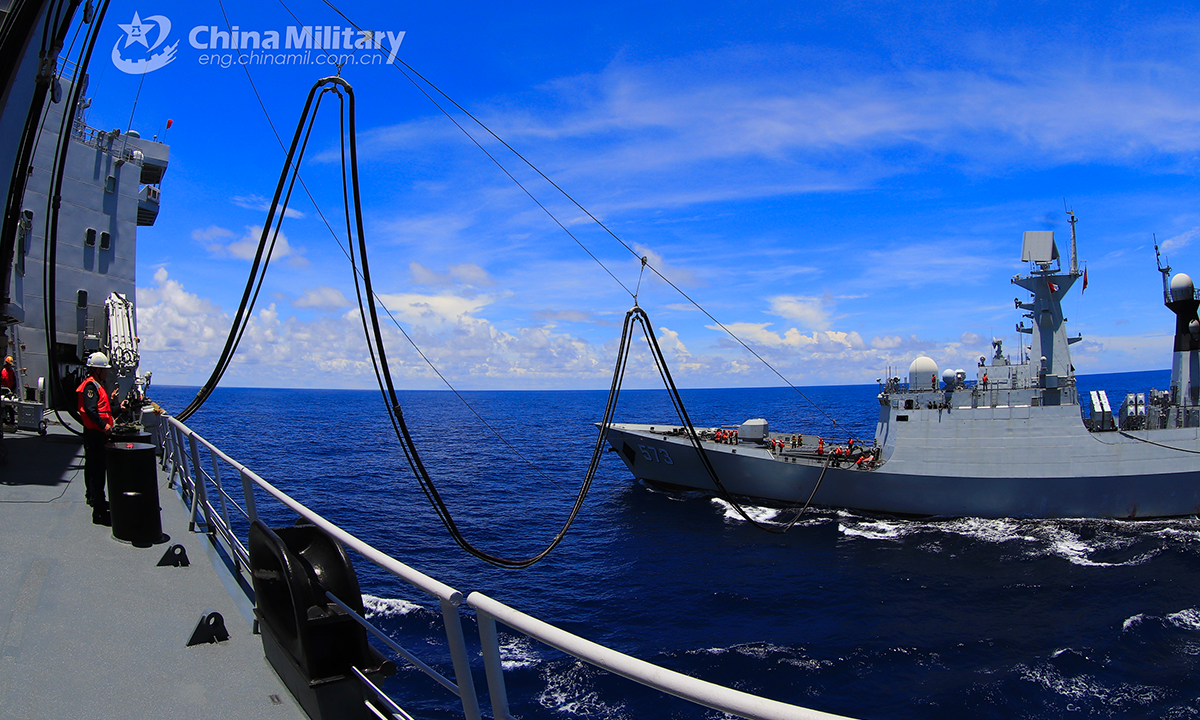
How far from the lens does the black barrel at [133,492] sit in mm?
5727

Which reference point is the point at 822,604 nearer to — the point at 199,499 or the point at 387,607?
the point at 387,607

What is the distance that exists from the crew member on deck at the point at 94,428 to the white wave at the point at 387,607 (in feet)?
30.4

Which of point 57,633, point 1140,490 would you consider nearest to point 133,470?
point 57,633

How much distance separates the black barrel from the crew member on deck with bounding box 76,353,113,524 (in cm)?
96

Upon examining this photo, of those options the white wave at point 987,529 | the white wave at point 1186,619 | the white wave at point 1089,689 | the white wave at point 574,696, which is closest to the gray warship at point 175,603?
the white wave at point 574,696

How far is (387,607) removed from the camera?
51.3 ft

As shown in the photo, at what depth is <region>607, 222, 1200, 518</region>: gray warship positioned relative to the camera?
23.5 m

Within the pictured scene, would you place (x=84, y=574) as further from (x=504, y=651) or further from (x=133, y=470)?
(x=504, y=651)

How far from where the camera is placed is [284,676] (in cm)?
358

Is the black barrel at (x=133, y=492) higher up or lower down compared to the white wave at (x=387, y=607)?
higher up

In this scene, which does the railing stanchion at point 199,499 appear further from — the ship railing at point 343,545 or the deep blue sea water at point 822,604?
the deep blue sea water at point 822,604

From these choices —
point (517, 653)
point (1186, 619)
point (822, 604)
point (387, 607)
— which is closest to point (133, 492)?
point (517, 653)

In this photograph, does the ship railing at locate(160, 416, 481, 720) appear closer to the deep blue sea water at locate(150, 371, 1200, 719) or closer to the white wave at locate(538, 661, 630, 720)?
the deep blue sea water at locate(150, 371, 1200, 719)

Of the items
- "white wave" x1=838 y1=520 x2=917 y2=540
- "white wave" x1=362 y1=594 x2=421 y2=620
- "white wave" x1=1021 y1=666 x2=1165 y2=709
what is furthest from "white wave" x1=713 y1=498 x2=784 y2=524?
"white wave" x1=362 y1=594 x2=421 y2=620
